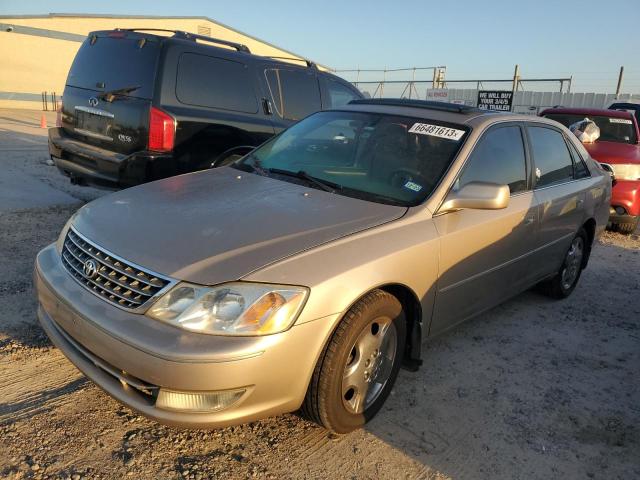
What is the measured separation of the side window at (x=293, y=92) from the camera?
21.0ft

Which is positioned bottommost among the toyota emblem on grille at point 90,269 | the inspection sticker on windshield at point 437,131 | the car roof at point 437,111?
the toyota emblem on grille at point 90,269

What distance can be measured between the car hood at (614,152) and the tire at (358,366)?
6053 millimetres

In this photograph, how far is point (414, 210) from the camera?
3.06 metres

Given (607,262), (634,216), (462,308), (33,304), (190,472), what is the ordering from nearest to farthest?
(190,472) → (462,308) → (33,304) → (607,262) → (634,216)

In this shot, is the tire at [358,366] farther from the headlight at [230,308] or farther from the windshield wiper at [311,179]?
the windshield wiper at [311,179]

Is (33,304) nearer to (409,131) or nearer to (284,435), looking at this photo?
(284,435)

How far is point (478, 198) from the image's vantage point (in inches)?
123

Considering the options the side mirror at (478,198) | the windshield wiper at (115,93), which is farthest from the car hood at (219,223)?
the windshield wiper at (115,93)

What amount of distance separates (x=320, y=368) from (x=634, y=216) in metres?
6.62

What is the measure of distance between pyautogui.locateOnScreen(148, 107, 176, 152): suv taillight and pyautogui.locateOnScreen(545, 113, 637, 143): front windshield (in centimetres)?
611

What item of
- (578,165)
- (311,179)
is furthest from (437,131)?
(578,165)

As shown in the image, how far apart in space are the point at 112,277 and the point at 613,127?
8.41 metres

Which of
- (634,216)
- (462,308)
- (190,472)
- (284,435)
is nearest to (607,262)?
(634,216)

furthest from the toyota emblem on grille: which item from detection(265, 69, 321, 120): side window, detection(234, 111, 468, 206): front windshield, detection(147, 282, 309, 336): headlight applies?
detection(265, 69, 321, 120): side window
